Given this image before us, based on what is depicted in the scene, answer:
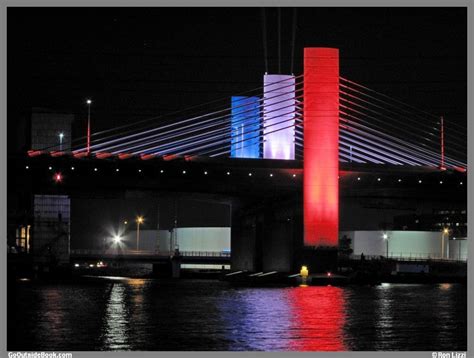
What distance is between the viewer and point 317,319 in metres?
41.7

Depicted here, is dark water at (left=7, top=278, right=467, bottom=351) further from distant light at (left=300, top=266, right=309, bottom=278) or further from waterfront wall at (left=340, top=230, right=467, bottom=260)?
waterfront wall at (left=340, top=230, right=467, bottom=260)

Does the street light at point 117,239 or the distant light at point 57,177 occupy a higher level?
the distant light at point 57,177

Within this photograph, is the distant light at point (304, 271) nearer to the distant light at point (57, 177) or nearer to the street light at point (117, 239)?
the distant light at point (57, 177)

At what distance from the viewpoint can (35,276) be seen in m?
85.2

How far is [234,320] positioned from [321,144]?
31449 mm

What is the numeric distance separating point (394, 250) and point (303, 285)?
178ft

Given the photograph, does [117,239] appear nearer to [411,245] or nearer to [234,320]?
[411,245]

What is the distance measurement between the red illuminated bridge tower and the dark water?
30.4 ft

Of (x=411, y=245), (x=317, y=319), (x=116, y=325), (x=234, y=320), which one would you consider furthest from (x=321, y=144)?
(x=411, y=245)

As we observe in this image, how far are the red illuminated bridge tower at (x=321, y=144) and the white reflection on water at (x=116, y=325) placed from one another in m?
18.7

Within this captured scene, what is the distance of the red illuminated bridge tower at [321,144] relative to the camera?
7156 centimetres

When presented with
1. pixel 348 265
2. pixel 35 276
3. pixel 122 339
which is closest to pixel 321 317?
pixel 122 339

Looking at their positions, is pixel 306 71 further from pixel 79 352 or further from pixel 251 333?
pixel 79 352

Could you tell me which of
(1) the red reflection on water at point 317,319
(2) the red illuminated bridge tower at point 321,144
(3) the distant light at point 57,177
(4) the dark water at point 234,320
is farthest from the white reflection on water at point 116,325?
(3) the distant light at point 57,177
